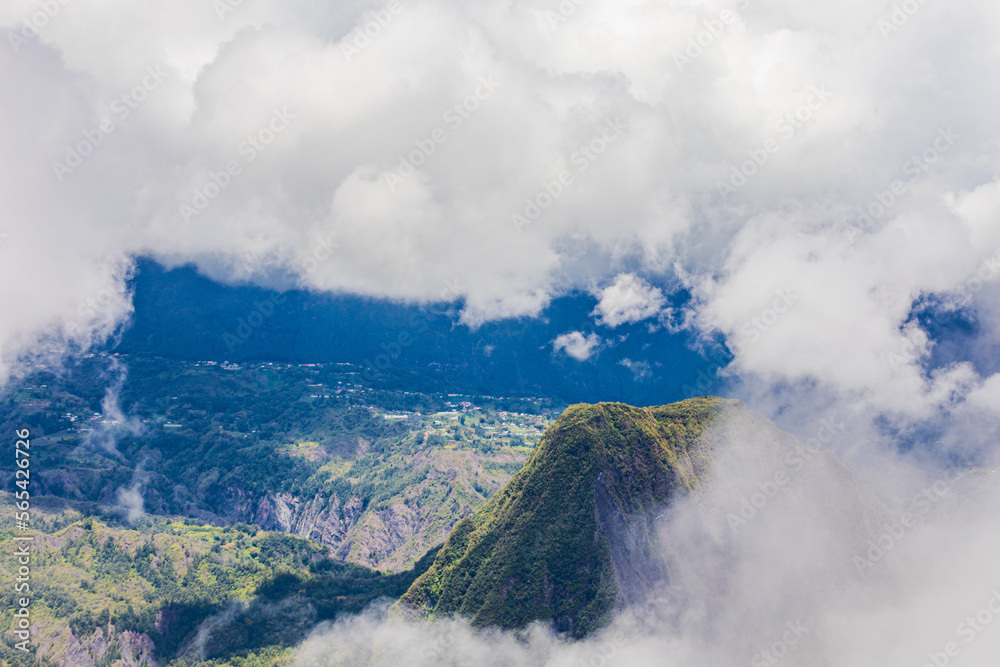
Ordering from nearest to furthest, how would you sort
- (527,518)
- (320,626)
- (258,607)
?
(527,518)
(320,626)
(258,607)

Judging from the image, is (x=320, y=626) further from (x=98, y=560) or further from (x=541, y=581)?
(x=98, y=560)

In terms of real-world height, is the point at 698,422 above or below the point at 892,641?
above

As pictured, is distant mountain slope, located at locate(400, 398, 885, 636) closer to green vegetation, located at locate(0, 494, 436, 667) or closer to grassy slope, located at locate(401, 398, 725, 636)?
grassy slope, located at locate(401, 398, 725, 636)

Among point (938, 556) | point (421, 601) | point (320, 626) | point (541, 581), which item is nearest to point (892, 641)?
point (938, 556)

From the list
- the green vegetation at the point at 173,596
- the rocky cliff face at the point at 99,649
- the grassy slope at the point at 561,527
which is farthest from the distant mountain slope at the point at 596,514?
the rocky cliff face at the point at 99,649

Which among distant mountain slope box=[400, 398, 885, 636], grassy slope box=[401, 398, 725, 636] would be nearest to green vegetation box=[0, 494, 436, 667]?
grassy slope box=[401, 398, 725, 636]

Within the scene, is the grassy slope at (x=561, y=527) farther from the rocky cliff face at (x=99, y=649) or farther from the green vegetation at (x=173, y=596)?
the rocky cliff face at (x=99, y=649)
